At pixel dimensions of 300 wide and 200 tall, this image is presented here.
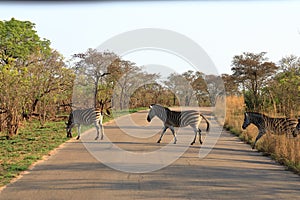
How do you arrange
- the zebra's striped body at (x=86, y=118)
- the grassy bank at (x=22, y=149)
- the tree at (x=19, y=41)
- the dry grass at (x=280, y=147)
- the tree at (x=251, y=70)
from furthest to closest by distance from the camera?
the tree at (x=251, y=70)
the tree at (x=19, y=41)
the zebra's striped body at (x=86, y=118)
the dry grass at (x=280, y=147)
the grassy bank at (x=22, y=149)

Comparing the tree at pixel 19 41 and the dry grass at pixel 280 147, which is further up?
the tree at pixel 19 41

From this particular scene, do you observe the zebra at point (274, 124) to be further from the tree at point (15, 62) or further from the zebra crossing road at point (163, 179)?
the tree at point (15, 62)

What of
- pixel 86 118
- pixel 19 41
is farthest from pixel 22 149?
pixel 19 41

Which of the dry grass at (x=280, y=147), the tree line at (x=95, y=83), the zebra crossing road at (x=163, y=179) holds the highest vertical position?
the tree line at (x=95, y=83)

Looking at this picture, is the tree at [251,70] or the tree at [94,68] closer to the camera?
the tree at [94,68]

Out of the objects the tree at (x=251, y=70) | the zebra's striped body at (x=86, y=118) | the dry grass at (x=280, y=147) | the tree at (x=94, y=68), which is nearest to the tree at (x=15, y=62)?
the zebra's striped body at (x=86, y=118)

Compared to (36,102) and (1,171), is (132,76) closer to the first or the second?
(36,102)

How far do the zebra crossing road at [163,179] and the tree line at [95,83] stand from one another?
4.39 m

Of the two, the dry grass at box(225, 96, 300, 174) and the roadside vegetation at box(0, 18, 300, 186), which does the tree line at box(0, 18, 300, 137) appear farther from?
the dry grass at box(225, 96, 300, 174)

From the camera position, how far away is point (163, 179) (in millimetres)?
7656

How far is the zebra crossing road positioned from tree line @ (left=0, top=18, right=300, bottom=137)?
4395mm

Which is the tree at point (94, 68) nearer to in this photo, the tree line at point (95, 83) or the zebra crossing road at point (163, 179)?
the tree line at point (95, 83)

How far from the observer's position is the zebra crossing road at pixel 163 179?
21.3 feet

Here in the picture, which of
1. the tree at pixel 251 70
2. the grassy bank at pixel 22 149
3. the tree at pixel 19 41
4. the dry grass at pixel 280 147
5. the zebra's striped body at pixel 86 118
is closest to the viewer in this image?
the grassy bank at pixel 22 149
